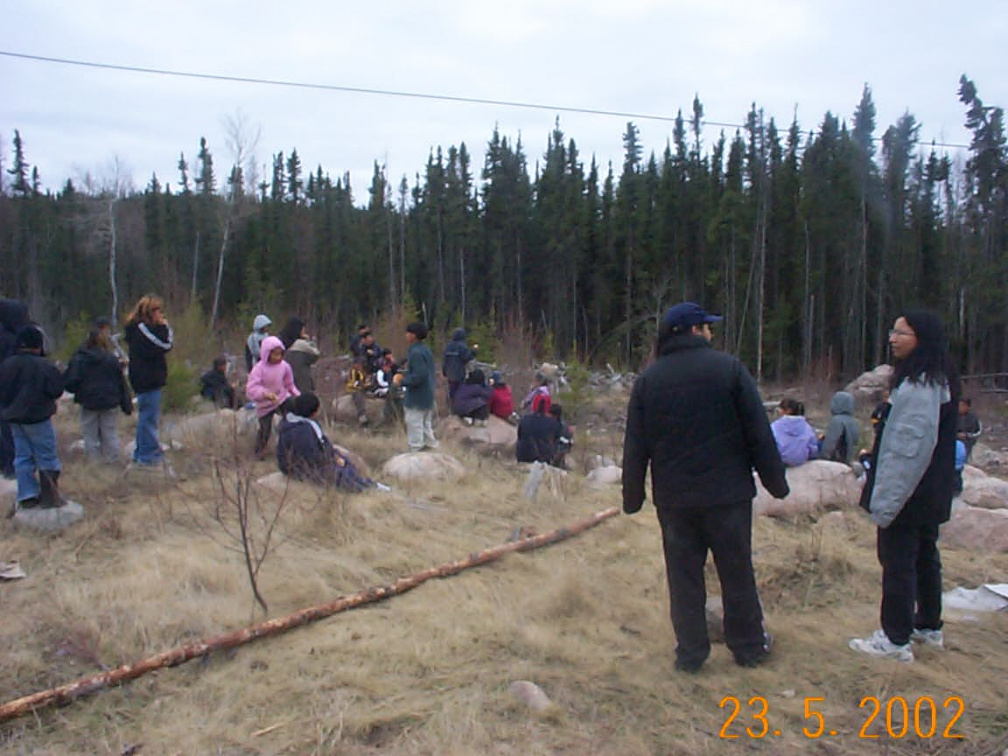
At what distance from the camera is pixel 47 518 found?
5980 mm

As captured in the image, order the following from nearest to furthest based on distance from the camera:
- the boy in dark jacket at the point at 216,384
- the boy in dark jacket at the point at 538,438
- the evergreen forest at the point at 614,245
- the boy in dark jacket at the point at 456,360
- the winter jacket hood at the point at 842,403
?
the winter jacket hood at the point at 842,403 < the boy in dark jacket at the point at 538,438 < the boy in dark jacket at the point at 216,384 < the boy in dark jacket at the point at 456,360 < the evergreen forest at the point at 614,245

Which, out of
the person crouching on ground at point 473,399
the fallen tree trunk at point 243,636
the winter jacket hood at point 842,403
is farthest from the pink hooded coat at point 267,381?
the winter jacket hood at point 842,403

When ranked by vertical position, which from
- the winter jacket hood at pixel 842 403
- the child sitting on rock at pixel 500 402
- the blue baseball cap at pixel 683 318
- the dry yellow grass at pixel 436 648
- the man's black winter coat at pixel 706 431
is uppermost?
the blue baseball cap at pixel 683 318

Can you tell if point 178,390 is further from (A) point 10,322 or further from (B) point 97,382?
(A) point 10,322

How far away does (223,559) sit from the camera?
529cm

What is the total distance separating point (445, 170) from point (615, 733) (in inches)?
2208

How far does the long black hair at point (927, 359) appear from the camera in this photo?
376 cm

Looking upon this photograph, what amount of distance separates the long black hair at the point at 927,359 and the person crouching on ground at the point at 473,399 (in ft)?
25.8

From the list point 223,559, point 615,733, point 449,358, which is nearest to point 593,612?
point 615,733

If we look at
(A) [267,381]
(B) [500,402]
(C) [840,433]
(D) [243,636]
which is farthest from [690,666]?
(B) [500,402]

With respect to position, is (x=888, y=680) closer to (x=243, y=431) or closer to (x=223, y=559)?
(x=223, y=559)

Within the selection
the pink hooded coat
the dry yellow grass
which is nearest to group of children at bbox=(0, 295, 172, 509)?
the dry yellow grass

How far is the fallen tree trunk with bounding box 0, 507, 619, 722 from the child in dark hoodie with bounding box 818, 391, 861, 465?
4.09 m

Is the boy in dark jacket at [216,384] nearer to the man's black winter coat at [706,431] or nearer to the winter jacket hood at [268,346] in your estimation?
the winter jacket hood at [268,346]
